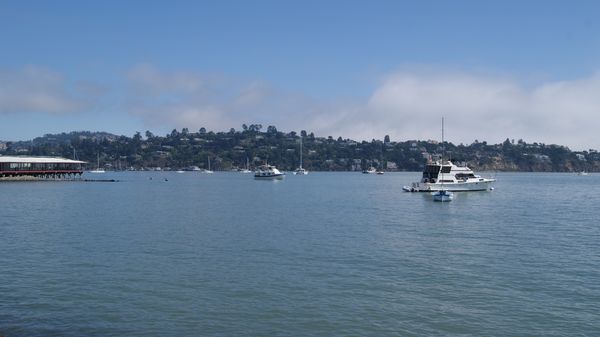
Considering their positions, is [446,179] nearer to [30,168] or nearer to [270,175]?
[270,175]

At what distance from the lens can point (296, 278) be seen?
2952 centimetres

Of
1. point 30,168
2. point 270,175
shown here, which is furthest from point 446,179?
point 30,168

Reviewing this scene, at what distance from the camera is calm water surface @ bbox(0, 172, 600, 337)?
21875 millimetres

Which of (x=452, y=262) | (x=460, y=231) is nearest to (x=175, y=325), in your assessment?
(x=452, y=262)

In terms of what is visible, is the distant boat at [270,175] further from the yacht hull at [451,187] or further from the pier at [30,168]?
the yacht hull at [451,187]

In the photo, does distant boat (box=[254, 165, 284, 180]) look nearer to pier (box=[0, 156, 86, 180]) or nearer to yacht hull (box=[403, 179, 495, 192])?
pier (box=[0, 156, 86, 180])

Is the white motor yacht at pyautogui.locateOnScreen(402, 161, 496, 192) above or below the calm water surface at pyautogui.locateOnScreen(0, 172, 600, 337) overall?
above

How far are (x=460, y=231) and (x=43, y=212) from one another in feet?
158

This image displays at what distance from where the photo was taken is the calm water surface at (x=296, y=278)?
21875mm

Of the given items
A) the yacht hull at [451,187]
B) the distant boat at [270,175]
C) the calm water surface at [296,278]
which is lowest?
the calm water surface at [296,278]

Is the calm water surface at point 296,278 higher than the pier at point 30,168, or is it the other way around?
Answer: the pier at point 30,168

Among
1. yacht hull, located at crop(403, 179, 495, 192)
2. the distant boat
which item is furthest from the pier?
yacht hull, located at crop(403, 179, 495, 192)

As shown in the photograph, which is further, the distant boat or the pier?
the distant boat

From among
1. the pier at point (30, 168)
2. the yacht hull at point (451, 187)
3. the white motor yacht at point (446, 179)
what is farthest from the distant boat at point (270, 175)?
the white motor yacht at point (446, 179)
